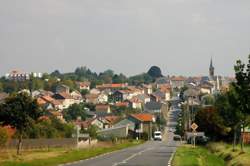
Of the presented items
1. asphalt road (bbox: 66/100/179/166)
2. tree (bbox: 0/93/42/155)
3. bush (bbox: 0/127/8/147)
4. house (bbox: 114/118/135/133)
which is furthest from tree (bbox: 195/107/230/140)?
house (bbox: 114/118/135/133)

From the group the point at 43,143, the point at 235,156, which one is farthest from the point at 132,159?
the point at 43,143

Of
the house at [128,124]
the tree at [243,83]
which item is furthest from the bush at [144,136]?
the tree at [243,83]

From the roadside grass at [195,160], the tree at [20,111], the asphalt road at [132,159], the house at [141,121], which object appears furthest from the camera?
the house at [141,121]

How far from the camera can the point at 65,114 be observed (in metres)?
177

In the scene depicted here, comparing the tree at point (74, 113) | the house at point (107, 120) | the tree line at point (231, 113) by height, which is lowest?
the tree line at point (231, 113)

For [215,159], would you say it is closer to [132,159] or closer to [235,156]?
[235,156]

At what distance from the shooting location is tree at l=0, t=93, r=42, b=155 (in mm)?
58125

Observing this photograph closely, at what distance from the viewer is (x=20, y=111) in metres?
58.1

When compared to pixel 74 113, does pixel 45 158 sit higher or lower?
lower

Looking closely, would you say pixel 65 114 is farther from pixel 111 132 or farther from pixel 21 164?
pixel 21 164

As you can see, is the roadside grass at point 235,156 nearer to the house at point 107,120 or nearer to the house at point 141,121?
the house at point 141,121

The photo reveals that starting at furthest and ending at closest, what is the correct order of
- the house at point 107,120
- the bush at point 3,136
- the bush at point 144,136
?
1. the house at point 107,120
2. the bush at point 144,136
3. the bush at point 3,136

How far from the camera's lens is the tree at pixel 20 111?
58.1 metres

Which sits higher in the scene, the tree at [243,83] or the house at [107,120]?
the house at [107,120]
